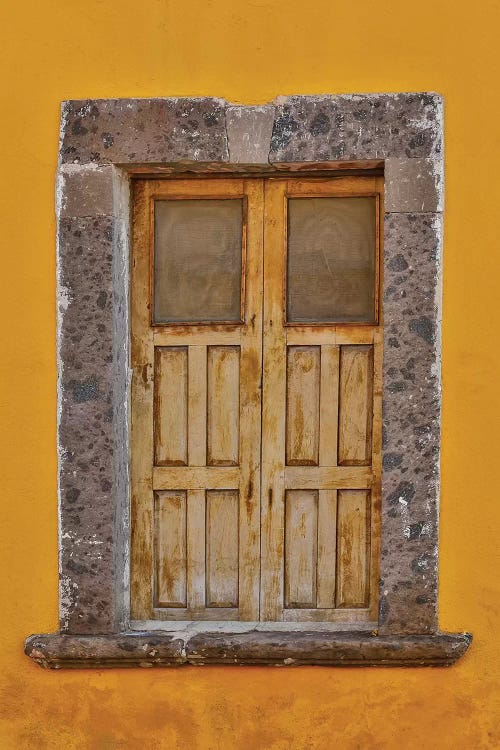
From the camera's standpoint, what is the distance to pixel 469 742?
3.84 m

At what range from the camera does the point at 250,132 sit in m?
3.82

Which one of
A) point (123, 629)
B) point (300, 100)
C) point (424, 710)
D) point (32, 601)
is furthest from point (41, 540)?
point (300, 100)

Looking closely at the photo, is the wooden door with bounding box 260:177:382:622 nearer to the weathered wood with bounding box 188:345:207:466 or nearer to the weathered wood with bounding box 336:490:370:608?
the weathered wood with bounding box 336:490:370:608

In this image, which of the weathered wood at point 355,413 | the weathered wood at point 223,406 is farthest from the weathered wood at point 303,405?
the weathered wood at point 223,406

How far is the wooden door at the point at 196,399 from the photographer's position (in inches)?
158

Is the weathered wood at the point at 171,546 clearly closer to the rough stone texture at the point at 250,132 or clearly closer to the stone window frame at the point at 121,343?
the stone window frame at the point at 121,343

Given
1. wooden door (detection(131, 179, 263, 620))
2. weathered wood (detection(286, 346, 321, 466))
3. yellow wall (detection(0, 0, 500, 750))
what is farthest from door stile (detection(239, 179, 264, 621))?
yellow wall (detection(0, 0, 500, 750))

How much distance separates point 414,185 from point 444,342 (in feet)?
2.14

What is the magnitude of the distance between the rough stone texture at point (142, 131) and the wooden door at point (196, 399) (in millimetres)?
224

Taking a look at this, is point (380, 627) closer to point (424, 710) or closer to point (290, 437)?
point (424, 710)

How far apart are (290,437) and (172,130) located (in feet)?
4.57

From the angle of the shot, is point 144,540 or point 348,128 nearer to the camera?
point 348,128

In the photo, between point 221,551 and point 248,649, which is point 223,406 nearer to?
point 221,551

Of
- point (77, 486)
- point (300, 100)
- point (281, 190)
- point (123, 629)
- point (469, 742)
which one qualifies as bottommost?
point (469, 742)
